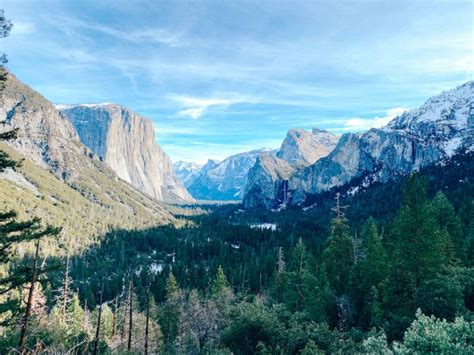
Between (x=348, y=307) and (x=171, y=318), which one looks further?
A: (x=171, y=318)

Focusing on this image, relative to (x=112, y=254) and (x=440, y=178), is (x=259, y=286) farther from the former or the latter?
(x=440, y=178)

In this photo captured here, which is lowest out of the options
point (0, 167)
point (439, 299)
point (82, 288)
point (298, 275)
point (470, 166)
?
point (82, 288)

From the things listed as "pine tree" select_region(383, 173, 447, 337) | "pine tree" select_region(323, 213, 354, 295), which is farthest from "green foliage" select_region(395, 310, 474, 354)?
"pine tree" select_region(323, 213, 354, 295)

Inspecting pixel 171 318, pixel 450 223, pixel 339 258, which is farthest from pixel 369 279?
pixel 171 318

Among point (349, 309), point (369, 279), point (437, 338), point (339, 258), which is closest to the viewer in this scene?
point (437, 338)

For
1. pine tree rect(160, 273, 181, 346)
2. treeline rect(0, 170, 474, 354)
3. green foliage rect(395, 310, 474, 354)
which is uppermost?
green foliage rect(395, 310, 474, 354)

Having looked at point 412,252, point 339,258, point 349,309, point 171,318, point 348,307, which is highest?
point 412,252

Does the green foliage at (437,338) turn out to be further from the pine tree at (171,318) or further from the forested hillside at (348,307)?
the pine tree at (171,318)

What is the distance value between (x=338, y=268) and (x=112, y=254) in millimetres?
142171

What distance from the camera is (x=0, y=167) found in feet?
64.6

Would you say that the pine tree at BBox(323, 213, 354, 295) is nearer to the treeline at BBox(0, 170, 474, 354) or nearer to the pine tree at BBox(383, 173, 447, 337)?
the treeline at BBox(0, 170, 474, 354)

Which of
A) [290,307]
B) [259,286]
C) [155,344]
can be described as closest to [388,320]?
[290,307]

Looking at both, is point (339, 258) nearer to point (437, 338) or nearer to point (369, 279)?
point (369, 279)

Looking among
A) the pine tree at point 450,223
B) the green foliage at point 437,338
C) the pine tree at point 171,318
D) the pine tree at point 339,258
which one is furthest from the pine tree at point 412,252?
the pine tree at point 171,318
